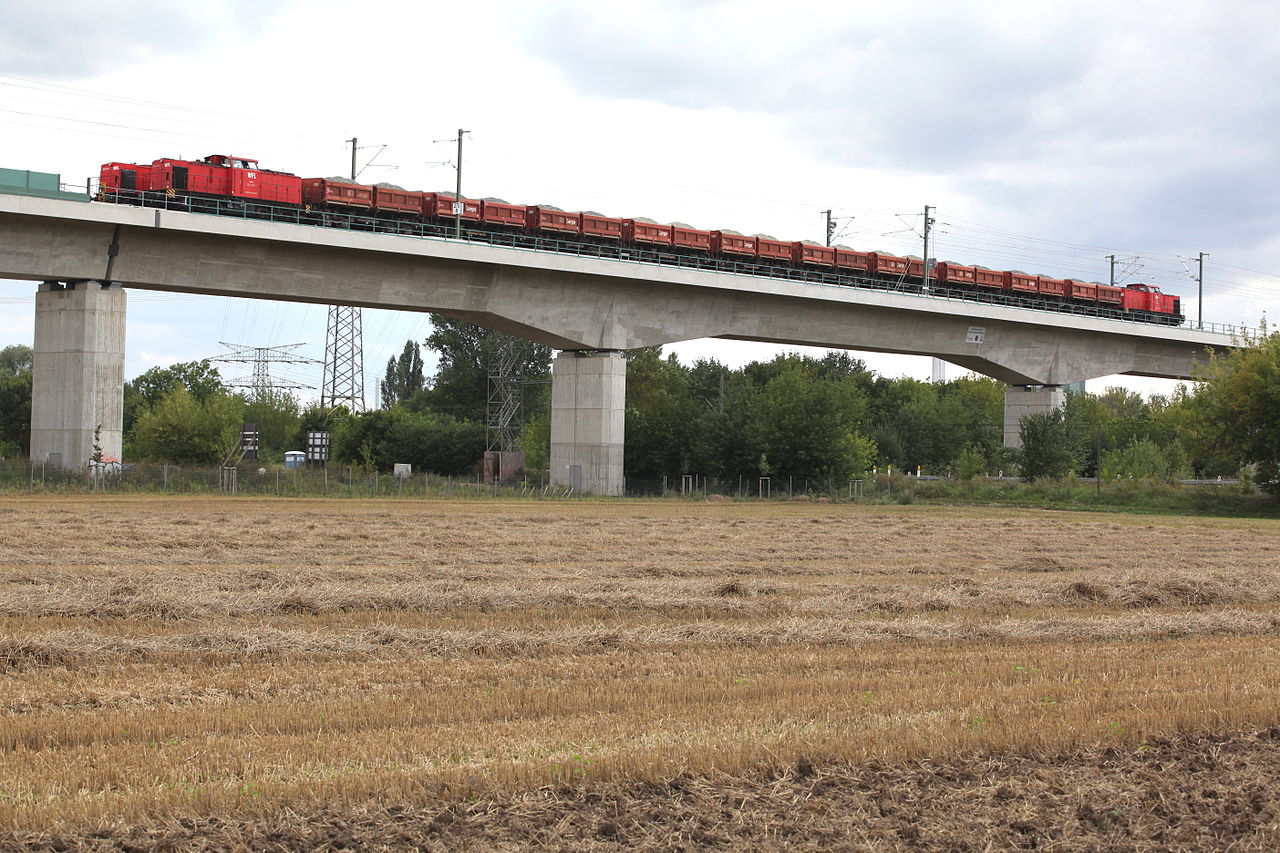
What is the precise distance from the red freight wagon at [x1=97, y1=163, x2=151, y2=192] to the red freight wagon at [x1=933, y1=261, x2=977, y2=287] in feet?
142

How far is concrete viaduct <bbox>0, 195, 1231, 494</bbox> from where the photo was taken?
155 ft

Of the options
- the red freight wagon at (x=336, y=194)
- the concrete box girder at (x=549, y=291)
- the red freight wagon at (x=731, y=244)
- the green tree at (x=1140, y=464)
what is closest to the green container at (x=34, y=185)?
the concrete box girder at (x=549, y=291)

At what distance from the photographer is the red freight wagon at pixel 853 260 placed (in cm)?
6912

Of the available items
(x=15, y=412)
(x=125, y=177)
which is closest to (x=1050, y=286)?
(x=125, y=177)

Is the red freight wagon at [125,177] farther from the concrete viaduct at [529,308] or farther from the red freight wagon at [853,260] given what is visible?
the red freight wagon at [853,260]

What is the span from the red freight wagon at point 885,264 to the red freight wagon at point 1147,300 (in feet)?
59.8

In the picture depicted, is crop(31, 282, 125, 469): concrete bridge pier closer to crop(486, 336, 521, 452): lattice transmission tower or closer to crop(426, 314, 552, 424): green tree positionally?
crop(486, 336, 521, 452): lattice transmission tower

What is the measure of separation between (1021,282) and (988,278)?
2409mm

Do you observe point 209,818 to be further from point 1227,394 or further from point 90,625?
point 1227,394

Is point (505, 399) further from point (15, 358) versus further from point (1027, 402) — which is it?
point (15, 358)

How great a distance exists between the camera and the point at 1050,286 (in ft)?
249

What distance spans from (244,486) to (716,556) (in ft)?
107

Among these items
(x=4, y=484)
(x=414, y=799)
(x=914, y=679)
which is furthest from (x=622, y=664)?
(x=4, y=484)

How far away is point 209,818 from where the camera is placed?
7.41m
